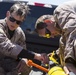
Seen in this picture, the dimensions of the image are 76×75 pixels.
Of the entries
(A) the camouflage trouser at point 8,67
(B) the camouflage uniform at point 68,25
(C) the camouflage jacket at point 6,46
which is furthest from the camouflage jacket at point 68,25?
(A) the camouflage trouser at point 8,67

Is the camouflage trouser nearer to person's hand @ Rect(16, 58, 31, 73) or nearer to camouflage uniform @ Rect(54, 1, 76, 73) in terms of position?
person's hand @ Rect(16, 58, 31, 73)

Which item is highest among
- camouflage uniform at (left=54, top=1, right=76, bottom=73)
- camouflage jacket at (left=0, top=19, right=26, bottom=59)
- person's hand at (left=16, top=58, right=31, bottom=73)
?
camouflage uniform at (left=54, top=1, right=76, bottom=73)

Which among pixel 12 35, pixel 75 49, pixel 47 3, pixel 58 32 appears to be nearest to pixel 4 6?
pixel 47 3

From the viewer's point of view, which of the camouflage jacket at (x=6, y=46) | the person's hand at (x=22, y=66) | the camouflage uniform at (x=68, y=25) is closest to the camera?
the camouflage uniform at (x=68, y=25)

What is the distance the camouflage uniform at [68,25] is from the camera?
3.16m

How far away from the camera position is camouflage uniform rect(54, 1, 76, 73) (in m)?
3.16

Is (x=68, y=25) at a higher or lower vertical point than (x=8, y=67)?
higher

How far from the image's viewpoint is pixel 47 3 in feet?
19.0

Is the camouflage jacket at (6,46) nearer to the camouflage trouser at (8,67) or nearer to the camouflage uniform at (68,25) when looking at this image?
the camouflage trouser at (8,67)

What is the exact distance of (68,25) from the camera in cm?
323

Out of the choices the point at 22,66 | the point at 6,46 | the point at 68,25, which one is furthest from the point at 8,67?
the point at 68,25

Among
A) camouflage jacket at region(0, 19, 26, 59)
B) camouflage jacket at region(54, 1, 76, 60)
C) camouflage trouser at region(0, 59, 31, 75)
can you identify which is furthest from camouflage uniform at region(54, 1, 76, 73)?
camouflage trouser at region(0, 59, 31, 75)

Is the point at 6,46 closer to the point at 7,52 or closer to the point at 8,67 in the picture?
the point at 7,52

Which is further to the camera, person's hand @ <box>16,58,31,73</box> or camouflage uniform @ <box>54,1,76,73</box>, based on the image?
person's hand @ <box>16,58,31,73</box>
